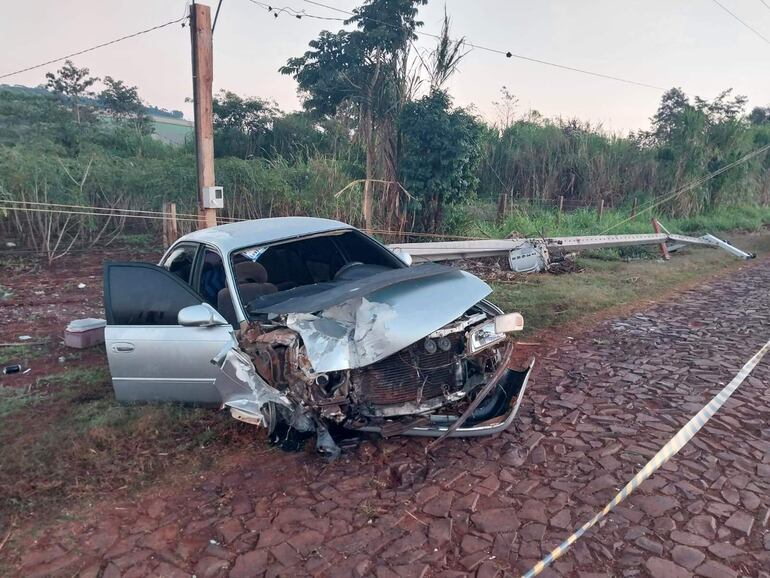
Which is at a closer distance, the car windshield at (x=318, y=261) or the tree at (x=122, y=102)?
the car windshield at (x=318, y=261)

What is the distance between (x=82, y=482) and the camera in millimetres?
3338

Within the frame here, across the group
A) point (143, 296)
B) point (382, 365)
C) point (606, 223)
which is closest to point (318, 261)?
point (143, 296)

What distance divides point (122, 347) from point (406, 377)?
2.23m

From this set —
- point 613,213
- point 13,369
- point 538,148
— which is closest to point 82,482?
point 13,369

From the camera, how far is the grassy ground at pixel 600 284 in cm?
749

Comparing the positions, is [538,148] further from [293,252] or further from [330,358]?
[330,358]

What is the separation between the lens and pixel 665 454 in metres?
3.52

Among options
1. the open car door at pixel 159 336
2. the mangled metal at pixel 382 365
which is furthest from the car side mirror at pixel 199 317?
the mangled metal at pixel 382 365

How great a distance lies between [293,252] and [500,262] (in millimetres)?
6654

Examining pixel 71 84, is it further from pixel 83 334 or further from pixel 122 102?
pixel 83 334

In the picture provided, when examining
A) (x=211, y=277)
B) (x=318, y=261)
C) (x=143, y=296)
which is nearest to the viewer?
(x=143, y=296)

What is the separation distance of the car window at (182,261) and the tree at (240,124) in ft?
48.3

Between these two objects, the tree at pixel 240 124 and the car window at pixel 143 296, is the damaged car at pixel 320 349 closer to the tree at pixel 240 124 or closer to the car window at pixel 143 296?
the car window at pixel 143 296

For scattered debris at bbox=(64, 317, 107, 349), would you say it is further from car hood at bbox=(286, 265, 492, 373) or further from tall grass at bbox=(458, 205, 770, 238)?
tall grass at bbox=(458, 205, 770, 238)
